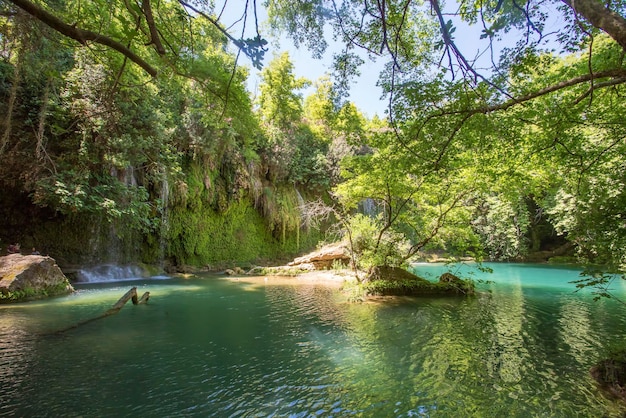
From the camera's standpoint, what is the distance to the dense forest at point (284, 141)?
422 cm

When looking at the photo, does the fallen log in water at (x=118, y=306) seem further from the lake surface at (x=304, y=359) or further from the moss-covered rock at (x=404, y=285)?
the moss-covered rock at (x=404, y=285)

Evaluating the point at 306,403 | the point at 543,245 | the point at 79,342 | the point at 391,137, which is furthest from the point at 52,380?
the point at 543,245

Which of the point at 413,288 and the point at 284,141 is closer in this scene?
the point at 413,288

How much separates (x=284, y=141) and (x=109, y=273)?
12.7m

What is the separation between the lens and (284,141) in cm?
A: 2186

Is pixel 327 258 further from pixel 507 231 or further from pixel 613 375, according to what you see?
pixel 507 231

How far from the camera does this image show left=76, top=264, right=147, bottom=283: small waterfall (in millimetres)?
13039

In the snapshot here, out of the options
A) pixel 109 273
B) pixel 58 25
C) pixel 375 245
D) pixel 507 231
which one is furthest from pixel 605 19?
pixel 507 231

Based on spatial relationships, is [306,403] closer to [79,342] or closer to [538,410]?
[538,410]

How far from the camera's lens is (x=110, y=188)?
1182 centimetres

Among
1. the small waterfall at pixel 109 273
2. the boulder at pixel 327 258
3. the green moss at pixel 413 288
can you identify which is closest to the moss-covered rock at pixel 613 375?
the green moss at pixel 413 288

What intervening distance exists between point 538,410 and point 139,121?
1358 centimetres

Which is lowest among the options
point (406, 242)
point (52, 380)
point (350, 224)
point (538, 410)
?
point (538, 410)

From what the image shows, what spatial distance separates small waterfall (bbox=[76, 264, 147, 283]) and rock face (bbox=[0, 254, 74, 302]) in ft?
10.2
